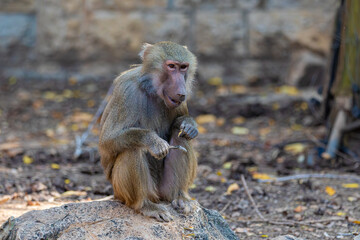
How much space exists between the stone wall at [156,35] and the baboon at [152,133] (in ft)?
20.1

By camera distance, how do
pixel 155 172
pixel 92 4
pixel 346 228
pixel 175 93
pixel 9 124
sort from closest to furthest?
1. pixel 175 93
2. pixel 155 172
3. pixel 346 228
4. pixel 9 124
5. pixel 92 4

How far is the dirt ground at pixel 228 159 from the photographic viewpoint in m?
5.61

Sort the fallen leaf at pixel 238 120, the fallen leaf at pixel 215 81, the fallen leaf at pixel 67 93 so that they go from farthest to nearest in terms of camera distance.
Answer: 1. the fallen leaf at pixel 215 81
2. the fallen leaf at pixel 67 93
3. the fallen leaf at pixel 238 120

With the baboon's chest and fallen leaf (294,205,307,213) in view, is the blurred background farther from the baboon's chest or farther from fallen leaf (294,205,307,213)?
the baboon's chest

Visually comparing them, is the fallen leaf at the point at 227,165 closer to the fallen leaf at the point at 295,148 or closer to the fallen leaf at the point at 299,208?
the fallen leaf at the point at 295,148

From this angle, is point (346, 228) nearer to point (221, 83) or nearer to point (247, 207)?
point (247, 207)

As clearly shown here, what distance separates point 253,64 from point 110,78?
2.92 meters

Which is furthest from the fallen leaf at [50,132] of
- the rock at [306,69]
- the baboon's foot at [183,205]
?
the rock at [306,69]

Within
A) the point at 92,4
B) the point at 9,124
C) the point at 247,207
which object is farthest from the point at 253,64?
the point at 247,207

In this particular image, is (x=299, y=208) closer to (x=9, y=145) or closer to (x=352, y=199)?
(x=352, y=199)

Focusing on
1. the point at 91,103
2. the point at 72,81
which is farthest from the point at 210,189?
the point at 72,81

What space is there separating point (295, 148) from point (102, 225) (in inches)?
172

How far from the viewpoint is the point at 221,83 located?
11.1m

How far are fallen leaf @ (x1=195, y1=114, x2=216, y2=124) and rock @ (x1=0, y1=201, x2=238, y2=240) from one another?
4.76 m
